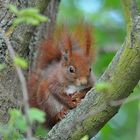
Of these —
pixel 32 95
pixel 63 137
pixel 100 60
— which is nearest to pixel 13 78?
pixel 63 137

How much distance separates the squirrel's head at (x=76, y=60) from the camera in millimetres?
3406

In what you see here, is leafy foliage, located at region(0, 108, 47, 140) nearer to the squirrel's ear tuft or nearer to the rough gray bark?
the rough gray bark

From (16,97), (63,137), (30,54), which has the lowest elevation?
(63,137)

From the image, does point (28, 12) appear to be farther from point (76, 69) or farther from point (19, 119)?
point (76, 69)

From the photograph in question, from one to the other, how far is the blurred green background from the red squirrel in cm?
79

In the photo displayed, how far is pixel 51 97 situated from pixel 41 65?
0.21m

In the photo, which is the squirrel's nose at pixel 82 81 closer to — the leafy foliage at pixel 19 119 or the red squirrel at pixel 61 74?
the red squirrel at pixel 61 74

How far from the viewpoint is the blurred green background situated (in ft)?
14.8

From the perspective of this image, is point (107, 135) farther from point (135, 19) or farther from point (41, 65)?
point (135, 19)

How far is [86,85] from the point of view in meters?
3.33

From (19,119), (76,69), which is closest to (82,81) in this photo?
(76,69)

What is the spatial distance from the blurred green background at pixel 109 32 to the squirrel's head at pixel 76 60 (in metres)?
0.77

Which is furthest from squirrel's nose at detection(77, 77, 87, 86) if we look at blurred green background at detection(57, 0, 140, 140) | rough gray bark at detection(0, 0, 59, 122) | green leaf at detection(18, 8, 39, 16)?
green leaf at detection(18, 8, 39, 16)

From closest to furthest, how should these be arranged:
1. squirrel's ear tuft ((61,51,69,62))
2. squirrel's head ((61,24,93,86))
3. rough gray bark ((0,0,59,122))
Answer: rough gray bark ((0,0,59,122)), squirrel's head ((61,24,93,86)), squirrel's ear tuft ((61,51,69,62))
